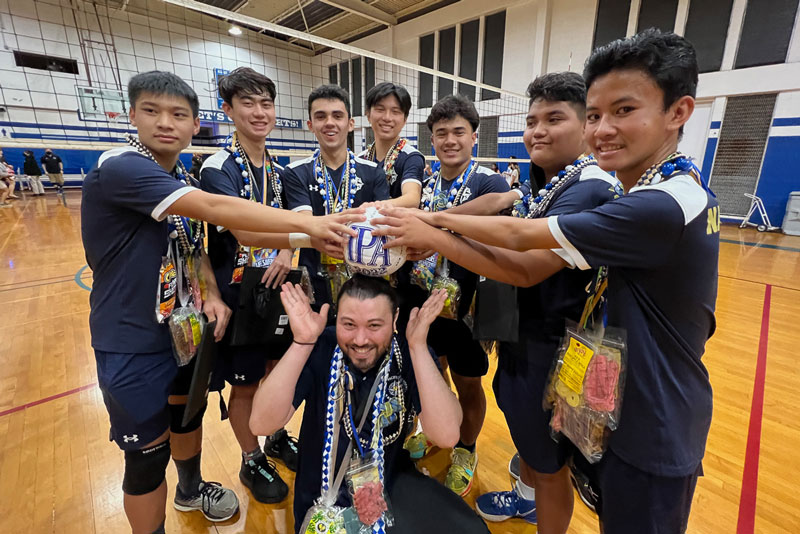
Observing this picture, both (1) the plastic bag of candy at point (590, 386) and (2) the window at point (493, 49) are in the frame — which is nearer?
(1) the plastic bag of candy at point (590, 386)

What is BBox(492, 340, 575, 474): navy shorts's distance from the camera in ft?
4.79

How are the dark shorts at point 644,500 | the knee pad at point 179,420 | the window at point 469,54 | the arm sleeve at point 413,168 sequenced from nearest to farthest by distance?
the dark shorts at point 644,500, the knee pad at point 179,420, the arm sleeve at point 413,168, the window at point 469,54

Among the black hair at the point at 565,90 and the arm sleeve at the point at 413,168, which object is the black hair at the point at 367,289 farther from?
the arm sleeve at the point at 413,168

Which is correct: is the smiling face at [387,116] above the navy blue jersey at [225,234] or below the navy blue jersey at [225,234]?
above

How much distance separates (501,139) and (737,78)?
21.3 ft

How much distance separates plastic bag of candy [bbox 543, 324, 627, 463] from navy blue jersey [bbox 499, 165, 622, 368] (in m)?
0.14

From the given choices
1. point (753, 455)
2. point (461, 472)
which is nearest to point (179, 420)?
point (461, 472)

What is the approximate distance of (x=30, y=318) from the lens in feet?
14.5

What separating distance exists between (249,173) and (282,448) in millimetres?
1798

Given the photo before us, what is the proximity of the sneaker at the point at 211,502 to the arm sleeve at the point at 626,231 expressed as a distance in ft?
7.27

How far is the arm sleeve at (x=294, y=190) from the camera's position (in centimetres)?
217

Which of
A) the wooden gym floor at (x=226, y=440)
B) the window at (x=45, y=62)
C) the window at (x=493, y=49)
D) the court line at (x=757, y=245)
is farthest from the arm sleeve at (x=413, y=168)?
the window at (x=45, y=62)

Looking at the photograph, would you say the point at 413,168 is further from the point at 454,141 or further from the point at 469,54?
the point at 469,54

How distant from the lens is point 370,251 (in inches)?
53.8
